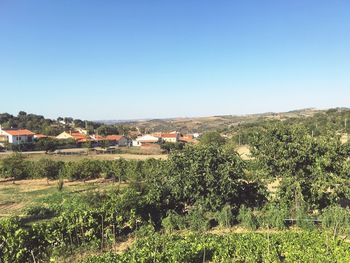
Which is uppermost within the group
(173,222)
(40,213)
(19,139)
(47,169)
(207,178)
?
(207,178)

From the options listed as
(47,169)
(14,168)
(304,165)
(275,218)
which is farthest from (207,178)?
(14,168)

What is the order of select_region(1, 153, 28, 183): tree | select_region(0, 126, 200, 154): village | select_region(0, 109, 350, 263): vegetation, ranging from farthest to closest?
select_region(0, 126, 200, 154): village
select_region(1, 153, 28, 183): tree
select_region(0, 109, 350, 263): vegetation

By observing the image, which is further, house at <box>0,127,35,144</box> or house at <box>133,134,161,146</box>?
house at <box>133,134,161,146</box>

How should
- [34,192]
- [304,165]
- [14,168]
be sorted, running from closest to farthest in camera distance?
[304,165] → [34,192] → [14,168]

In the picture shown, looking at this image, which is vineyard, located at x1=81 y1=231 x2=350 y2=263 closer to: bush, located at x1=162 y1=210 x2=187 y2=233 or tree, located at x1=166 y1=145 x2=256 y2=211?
bush, located at x1=162 y1=210 x2=187 y2=233

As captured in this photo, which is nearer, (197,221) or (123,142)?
(197,221)

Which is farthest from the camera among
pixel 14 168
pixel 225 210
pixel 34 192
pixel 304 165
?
pixel 14 168

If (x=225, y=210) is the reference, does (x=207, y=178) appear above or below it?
above

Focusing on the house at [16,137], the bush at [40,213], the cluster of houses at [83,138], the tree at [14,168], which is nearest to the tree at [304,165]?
the bush at [40,213]

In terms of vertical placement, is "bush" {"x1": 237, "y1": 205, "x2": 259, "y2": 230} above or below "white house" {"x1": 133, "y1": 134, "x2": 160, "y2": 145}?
above

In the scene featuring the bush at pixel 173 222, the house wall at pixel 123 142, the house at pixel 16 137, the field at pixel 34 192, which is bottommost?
the field at pixel 34 192

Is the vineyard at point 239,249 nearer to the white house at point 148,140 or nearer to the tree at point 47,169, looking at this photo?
the tree at point 47,169

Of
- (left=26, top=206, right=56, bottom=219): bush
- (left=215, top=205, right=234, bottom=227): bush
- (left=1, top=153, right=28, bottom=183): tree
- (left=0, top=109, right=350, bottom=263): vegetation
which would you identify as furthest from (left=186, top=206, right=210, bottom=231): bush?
(left=1, top=153, right=28, bottom=183): tree

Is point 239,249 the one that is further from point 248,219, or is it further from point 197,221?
point 197,221
